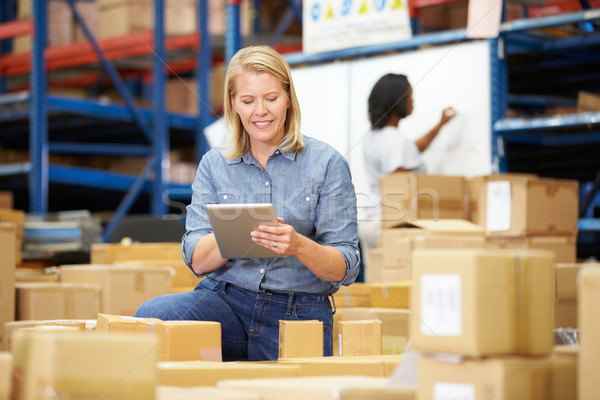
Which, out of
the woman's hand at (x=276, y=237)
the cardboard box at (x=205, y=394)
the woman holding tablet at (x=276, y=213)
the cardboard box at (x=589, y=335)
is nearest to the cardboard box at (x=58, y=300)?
the woman holding tablet at (x=276, y=213)

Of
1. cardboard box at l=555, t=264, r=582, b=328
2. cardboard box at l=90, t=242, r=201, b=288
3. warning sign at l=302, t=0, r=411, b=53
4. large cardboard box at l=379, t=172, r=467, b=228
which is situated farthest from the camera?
warning sign at l=302, t=0, r=411, b=53

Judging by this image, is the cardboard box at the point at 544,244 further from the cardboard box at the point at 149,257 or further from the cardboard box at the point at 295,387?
the cardboard box at the point at 295,387

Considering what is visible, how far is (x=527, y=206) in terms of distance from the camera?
11.8 ft

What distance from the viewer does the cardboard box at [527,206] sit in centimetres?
360

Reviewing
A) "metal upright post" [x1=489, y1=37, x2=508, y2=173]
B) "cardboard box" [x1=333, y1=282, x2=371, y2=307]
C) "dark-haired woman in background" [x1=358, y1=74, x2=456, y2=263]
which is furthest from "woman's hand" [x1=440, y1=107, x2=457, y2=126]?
"cardboard box" [x1=333, y1=282, x2=371, y2=307]

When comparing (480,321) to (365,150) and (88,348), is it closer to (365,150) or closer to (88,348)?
(88,348)

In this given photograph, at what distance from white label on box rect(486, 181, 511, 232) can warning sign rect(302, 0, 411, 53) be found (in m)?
1.35

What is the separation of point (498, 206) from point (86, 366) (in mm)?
2677

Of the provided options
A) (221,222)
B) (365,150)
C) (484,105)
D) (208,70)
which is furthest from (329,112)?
(221,222)

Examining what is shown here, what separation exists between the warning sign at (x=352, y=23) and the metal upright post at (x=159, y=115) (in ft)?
6.55

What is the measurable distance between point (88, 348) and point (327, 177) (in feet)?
4.12

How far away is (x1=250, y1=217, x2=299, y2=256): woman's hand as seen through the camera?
7.19 feet

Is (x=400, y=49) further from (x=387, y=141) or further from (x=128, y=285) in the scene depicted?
(x=128, y=285)

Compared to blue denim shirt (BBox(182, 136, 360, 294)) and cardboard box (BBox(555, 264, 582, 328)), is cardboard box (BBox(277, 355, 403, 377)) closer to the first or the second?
blue denim shirt (BBox(182, 136, 360, 294))
